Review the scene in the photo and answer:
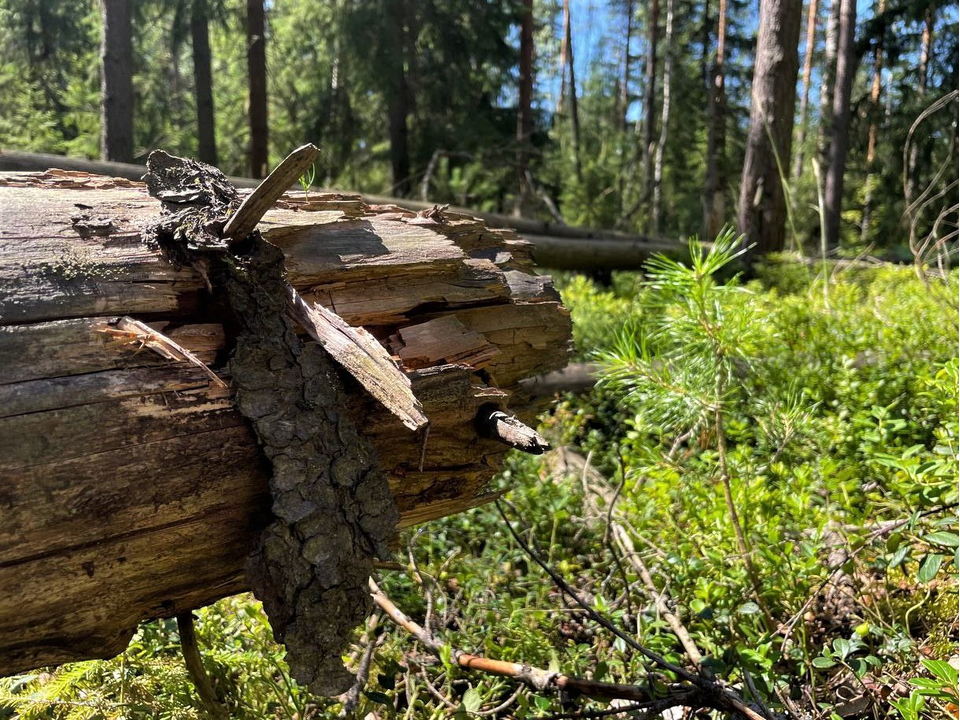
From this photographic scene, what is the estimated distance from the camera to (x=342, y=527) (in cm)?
128

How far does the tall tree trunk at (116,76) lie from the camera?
23.0 feet

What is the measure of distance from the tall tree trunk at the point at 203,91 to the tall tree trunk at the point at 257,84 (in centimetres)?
73

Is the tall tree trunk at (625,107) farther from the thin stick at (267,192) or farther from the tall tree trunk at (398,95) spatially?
the thin stick at (267,192)

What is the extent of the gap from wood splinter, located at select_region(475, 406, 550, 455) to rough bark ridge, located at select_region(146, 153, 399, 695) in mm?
264

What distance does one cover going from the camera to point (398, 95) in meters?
10.7

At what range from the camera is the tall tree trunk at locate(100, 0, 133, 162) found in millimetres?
7008

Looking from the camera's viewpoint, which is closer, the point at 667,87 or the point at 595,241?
the point at 595,241

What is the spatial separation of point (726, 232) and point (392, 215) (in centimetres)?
108

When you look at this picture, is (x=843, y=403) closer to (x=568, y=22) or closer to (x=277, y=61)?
(x=277, y=61)

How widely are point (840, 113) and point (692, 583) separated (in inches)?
467

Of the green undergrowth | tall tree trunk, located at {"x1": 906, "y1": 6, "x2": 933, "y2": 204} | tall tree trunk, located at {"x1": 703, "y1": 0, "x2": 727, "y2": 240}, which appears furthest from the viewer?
tall tree trunk, located at {"x1": 703, "y1": 0, "x2": 727, "y2": 240}

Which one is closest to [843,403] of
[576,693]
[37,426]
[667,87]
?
[576,693]

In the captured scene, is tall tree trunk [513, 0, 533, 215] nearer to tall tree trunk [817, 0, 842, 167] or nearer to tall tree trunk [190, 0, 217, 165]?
tall tree trunk [190, 0, 217, 165]

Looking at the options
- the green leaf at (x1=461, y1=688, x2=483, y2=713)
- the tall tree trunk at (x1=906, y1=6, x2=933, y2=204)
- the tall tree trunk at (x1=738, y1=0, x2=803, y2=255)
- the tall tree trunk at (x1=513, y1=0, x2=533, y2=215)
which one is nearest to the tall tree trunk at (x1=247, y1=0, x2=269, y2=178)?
the tall tree trunk at (x1=513, y1=0, x2=533, y2=215)
